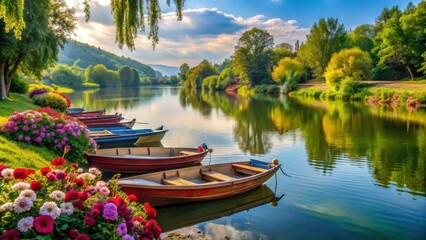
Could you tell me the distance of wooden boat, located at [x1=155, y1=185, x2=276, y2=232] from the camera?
9.40 metres

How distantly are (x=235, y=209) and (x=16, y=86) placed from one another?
29.1 m

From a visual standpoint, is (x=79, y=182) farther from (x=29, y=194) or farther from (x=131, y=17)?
(x=131, y=17)

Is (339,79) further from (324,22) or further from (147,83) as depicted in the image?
(147,83)

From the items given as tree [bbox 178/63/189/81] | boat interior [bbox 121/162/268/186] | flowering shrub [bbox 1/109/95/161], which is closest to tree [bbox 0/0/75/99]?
flowering shrub [bbox 1/109/95/161]

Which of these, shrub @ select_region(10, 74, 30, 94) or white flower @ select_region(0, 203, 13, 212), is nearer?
white flower @ select_region(0, 203, 13, 212)

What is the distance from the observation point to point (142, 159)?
43.4 ft

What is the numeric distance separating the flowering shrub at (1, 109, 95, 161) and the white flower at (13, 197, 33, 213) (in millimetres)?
8558

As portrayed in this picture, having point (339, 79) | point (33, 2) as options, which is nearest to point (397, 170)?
point (33, 2)

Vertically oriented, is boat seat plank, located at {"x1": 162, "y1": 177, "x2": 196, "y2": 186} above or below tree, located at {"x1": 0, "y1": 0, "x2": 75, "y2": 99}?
below

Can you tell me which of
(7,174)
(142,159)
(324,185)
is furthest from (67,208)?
(324,185)

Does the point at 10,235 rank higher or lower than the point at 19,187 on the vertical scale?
lower

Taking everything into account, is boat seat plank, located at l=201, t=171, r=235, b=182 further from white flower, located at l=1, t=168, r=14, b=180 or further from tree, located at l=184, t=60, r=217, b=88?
tree, located at l=184, t=60, r=217, b=88

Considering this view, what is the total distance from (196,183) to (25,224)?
789 cm

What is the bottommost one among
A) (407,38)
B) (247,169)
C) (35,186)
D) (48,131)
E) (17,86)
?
(247,169)
